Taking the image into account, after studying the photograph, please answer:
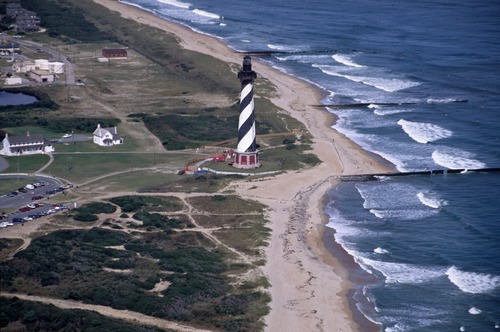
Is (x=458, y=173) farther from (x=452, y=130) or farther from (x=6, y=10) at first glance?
(x=6, y=10)

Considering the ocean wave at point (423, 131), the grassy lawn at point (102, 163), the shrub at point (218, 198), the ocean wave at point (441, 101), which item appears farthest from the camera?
the ocean wave at point (441, 101)

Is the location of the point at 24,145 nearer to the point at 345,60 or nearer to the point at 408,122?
the point at 408,122

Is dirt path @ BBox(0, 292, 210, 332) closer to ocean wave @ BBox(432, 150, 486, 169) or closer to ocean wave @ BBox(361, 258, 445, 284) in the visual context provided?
ocean wave @ BBox(361, 258, 445, 284)

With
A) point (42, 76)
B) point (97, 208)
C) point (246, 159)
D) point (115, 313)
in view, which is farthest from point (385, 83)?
point (115, 313)

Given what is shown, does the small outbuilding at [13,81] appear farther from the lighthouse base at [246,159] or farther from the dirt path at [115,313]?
the dirt path at [115,313]

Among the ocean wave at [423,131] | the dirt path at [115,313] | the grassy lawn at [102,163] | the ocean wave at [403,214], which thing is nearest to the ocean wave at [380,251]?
the ocean wave at [403,214]

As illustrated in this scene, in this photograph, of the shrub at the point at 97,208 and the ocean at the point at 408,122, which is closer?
the ocean at the point at 408,122
